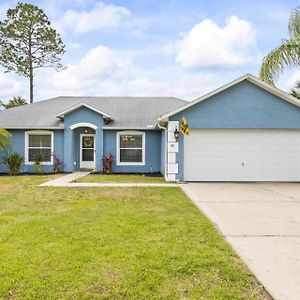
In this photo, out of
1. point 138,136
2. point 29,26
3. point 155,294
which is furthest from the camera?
point 29,26

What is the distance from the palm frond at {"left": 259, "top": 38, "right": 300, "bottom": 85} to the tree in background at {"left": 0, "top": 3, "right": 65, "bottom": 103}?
21077 mm

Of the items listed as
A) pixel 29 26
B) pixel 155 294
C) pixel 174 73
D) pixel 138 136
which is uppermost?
pixel 29 26

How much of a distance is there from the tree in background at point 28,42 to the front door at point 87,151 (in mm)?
13349

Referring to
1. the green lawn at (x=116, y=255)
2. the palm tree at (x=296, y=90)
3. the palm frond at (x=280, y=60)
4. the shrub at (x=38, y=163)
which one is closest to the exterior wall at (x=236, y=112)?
the palm frond at (x=280, y=60)

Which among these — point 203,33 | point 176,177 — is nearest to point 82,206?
point 176,177

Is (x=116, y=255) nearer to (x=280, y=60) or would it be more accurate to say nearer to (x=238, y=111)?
(x=238, y=111)

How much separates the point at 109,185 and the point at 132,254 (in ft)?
26.1

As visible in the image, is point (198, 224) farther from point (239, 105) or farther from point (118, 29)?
point (118, 29)

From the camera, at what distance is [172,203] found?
8.86 metres

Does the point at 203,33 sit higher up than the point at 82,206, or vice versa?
the point at 203,33

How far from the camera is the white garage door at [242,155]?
46.1ft

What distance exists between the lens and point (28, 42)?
95.9ft

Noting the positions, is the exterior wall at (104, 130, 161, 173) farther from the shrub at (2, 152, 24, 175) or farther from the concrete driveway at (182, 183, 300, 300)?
the concrete driveway at (182, 183, 300, 300)

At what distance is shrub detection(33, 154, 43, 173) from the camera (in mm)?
17609
